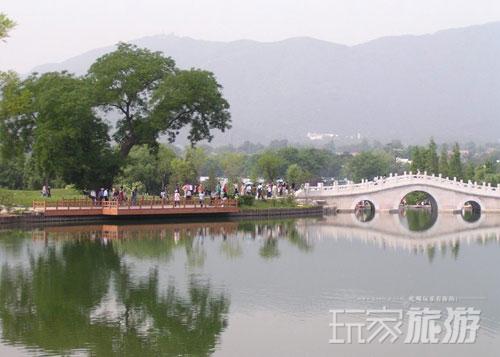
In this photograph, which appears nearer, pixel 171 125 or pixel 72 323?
pixel 72 323

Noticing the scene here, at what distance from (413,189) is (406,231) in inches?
506

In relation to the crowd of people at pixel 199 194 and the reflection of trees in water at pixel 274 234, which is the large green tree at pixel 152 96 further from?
the reflection of trees in water at pixel 274 234

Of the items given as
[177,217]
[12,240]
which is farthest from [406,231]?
[12,240]

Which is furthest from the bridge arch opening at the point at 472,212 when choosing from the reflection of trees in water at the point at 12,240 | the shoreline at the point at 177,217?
the reflection of trees in water at the point at 12,240

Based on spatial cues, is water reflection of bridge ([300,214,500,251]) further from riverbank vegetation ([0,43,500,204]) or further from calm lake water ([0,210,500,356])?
riverbank vegetation ([0,43,500,204])

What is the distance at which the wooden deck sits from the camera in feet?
110

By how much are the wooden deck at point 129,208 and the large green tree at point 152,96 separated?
4.26 m

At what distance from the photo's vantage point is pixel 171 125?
40.4 meters

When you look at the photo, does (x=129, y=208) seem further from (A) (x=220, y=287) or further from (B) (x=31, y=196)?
(A) (x=220, y=287)

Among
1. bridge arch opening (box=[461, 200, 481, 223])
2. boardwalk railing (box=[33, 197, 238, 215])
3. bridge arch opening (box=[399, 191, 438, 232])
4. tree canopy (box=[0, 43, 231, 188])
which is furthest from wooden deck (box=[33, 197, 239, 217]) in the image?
bridge arch opening (box=[461, 200, 481, 223])

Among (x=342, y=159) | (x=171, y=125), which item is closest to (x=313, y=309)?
(x=171, y=125)

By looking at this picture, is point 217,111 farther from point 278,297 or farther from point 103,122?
point 278,297

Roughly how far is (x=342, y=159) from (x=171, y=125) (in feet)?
223

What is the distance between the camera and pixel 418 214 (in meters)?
49.7
